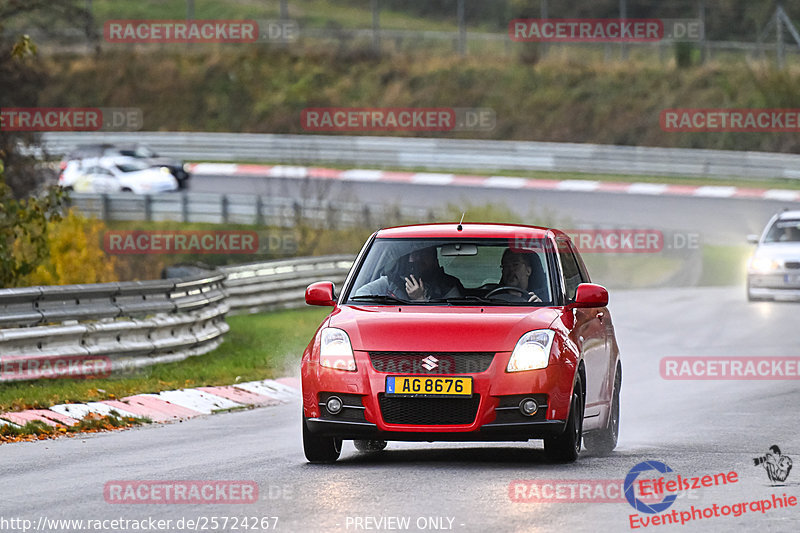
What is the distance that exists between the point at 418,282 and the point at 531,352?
1.28 m

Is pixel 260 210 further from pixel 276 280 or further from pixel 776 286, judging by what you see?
pixel 776 286

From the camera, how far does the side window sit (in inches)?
386

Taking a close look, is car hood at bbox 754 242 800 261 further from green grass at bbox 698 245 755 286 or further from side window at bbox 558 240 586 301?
side window at bbox 558 240 586 301

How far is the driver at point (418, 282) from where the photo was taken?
961 centimetres

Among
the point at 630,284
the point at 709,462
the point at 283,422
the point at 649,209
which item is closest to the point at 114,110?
the point at 649,209

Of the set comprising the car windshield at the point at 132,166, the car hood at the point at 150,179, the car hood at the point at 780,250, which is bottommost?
the car hood at the point at 780,250

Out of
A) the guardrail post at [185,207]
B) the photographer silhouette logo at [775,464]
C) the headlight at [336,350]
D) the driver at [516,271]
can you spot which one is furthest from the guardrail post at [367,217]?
the headlight at [336,350]

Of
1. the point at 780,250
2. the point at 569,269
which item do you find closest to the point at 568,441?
the point at 569,269

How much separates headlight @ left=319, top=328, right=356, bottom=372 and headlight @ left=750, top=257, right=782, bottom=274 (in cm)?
1454

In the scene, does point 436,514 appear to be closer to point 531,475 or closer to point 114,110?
point 531,475

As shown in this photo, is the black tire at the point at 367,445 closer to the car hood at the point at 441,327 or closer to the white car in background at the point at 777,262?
the car hood at the point at 441,327

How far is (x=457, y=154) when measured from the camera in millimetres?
43906

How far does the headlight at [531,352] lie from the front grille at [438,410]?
1.06ft

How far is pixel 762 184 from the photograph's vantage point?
A: 126ft
